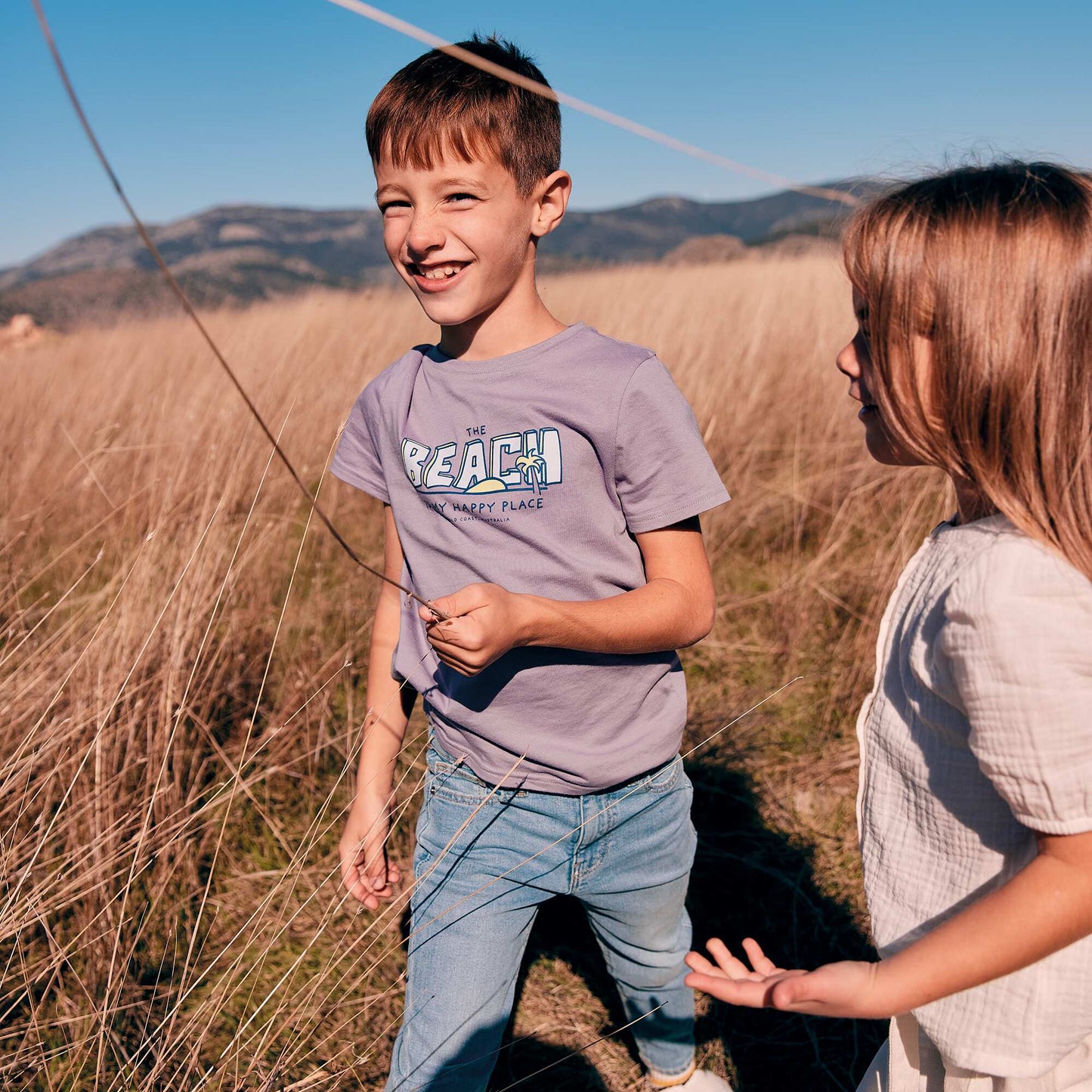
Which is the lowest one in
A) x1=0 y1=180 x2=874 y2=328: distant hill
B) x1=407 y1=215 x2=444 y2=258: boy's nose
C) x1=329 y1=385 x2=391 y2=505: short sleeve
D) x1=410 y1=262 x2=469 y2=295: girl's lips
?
x1=0 y1=180 x2=874 y2=328: distant hill

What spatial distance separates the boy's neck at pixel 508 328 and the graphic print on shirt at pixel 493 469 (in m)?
0.13

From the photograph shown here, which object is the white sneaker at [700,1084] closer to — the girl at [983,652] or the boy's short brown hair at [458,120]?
the girl at [983,652]

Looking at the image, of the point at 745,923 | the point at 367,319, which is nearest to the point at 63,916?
the point at 745,923

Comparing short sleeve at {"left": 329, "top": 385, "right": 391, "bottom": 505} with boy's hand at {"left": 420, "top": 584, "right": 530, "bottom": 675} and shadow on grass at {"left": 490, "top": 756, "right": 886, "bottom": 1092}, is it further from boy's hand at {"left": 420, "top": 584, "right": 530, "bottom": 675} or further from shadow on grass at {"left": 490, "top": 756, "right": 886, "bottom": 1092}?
shadow on grass at {"left": 490, "top": 756, "right": 886, "bottom": 1092}

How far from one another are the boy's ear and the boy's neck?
9cm

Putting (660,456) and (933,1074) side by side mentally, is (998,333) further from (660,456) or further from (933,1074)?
(933,1074)

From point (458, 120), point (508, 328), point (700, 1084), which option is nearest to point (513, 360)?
point (508, 328)

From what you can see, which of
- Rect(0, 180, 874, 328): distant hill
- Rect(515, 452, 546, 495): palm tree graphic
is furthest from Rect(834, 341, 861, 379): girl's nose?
Rect(0, 180, 874, 328): distant hill

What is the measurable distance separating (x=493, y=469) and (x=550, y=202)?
41 cm

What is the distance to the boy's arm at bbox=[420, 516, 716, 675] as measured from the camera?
1.01 meters

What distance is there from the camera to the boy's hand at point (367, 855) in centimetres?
136

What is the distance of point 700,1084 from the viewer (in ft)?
5.21

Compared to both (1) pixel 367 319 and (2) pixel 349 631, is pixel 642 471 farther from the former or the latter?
(1) pixel 367 319

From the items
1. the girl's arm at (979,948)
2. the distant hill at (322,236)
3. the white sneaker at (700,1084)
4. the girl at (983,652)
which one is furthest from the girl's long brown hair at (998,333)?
the distant hill at (322,236)
